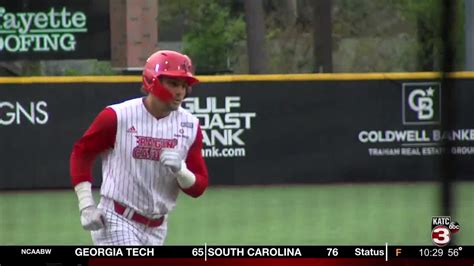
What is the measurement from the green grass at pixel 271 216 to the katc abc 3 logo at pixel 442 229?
60cm

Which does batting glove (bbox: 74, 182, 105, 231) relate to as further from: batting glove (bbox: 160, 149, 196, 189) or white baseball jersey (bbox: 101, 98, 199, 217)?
batting glove (bbox: 160, 149, 196, 189)

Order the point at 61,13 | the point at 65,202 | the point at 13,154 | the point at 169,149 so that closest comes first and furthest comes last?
1. the point at 169,149
2. the point at 61,13
3. the point at 13,154
4. the point at 65,202

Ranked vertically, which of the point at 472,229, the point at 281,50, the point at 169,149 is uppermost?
the point at 281,50

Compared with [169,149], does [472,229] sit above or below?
below

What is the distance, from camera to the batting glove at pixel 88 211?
2.46m

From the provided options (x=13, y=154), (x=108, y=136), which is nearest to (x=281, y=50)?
(x=108, y=136)

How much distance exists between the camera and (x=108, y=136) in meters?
2.49

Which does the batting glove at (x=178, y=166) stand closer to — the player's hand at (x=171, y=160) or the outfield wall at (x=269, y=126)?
the player's hand at (x=171, y=160)

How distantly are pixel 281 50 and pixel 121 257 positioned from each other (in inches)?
35.5

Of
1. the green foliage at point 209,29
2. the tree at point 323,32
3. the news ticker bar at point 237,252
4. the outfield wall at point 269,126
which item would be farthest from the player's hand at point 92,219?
the outfield wall at point 269,126

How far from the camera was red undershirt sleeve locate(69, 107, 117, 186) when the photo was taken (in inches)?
97.5

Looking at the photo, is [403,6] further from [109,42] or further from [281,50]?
[109,42]

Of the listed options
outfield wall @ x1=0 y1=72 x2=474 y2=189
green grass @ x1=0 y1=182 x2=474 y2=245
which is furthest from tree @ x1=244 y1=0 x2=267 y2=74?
outfield wall @ x1=0 y1=72 x2=474 y2=189

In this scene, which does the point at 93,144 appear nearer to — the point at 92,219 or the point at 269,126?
the point at 92,219
